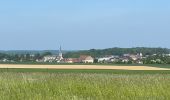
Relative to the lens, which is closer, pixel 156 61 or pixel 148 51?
pixel 156 61

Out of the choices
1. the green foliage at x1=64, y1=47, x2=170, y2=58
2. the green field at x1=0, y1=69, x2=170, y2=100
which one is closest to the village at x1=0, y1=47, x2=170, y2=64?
the green foliage at x1=64, y1=47, x2=170, y2=58

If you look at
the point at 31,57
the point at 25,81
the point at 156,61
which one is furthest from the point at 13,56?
the point at 25,81

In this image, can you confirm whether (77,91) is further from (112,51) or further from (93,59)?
(112,51)

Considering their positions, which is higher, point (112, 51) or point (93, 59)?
point (112, 51)

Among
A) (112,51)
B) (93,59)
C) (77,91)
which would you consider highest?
(112,51)

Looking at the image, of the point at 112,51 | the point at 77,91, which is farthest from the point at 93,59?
the point at 77,91

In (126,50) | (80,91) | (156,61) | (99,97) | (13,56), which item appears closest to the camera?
(99,97)

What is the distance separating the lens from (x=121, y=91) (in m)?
9.34

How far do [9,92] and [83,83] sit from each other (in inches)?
72.8

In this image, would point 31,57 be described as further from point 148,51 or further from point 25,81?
point 25,81

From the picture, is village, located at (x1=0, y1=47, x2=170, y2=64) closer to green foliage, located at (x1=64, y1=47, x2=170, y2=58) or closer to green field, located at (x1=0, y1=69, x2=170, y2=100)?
green foliage, located at (x1=64, y1=47, x2=170, y2=58)

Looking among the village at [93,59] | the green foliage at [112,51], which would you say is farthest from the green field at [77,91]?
the green foliage at [112,51]

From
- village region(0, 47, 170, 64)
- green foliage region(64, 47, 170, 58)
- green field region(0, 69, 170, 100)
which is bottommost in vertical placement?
green field region(0, 69, 170, 100)

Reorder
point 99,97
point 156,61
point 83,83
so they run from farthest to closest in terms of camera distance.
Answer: point 156,61
point 83,83
point 99,97
